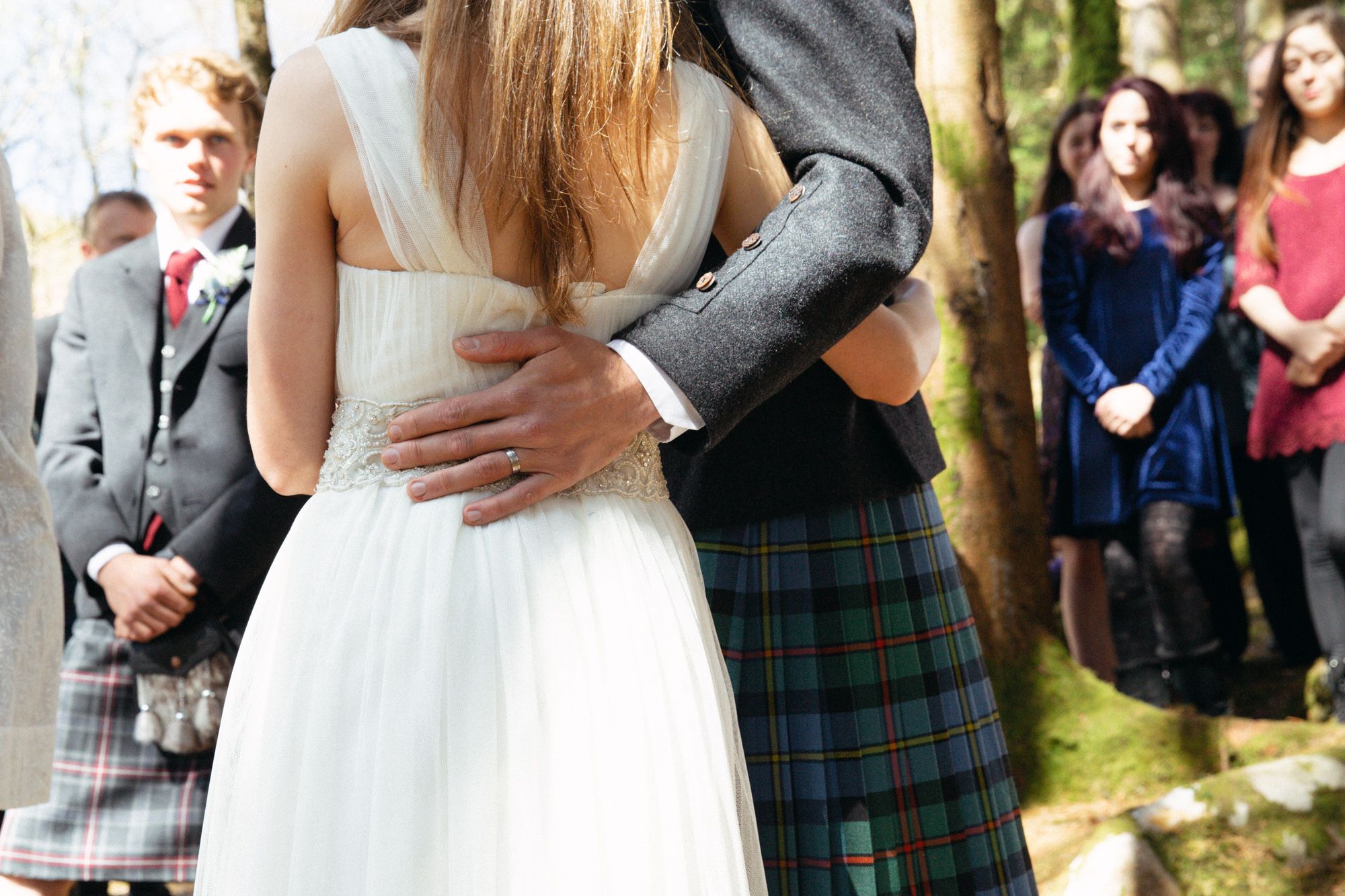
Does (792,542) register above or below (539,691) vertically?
above

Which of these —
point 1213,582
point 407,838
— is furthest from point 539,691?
point 1213,582

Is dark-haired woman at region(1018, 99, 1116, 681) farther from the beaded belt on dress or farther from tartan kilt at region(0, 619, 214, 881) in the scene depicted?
the beaded belt on dress

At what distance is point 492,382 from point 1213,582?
177 inches

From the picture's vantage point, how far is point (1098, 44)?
656cm

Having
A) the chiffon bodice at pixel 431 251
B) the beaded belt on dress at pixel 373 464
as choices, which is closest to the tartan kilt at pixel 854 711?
the beaded belt on dress at pixel 373 464

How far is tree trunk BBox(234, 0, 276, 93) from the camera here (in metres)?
4.16

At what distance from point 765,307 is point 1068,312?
10.2 ft

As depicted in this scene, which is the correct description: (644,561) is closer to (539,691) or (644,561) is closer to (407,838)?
(539,691)

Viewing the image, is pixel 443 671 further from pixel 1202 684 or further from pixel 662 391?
pixel 1202 684

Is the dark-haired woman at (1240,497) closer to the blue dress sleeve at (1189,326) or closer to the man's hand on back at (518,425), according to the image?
the blue dress sleeve at (1189,326)

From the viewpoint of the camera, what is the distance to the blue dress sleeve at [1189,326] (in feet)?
13.1

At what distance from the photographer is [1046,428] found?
4484mm

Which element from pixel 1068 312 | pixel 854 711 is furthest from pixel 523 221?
pixel 1068 312

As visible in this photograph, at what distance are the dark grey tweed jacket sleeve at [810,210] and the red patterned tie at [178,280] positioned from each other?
1829 millimetres
